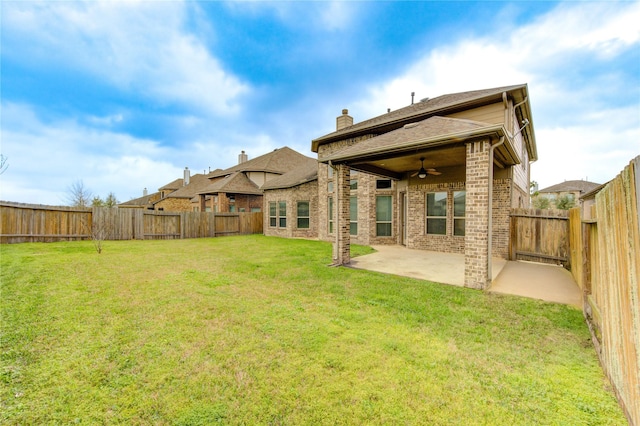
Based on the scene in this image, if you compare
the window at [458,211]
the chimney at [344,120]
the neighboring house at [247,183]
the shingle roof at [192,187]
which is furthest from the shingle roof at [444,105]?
the shingle roof at [192,187]

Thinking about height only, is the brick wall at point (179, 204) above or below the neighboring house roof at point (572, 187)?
below

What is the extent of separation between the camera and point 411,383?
234 centimetres

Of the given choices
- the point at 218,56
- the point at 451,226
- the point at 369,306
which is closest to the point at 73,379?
the point at 369,306

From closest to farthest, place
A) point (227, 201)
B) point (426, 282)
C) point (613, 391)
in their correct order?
point (613, 391) < point (426, 282) < point (227, 201)

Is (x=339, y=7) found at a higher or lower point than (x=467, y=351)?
higher

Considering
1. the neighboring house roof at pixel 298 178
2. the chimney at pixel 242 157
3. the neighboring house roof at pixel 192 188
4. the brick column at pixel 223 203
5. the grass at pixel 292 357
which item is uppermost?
the chimney at pixel 242 157

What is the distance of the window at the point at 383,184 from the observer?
1205cm

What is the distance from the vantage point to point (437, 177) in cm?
983

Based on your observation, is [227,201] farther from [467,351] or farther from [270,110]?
[467,351]

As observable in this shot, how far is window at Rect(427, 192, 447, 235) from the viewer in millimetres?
9789

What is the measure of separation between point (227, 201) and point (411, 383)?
21778 millimetres

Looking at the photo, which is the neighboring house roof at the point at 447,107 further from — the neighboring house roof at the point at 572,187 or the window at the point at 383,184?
the neighboring house roof at the point at 572,187

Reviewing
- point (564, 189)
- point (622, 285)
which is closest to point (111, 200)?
point (622, 285)

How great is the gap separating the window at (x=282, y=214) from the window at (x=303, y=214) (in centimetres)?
137
